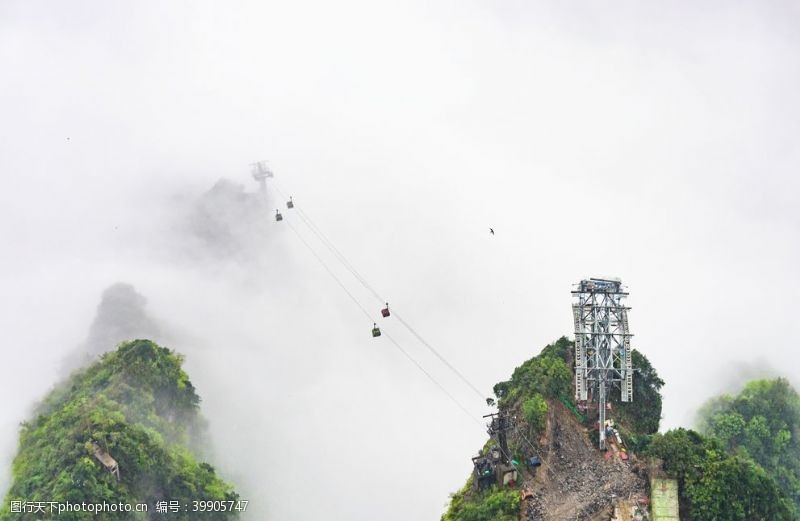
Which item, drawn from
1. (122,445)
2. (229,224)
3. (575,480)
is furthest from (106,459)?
(229,224)

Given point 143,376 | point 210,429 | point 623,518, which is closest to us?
point 623,518

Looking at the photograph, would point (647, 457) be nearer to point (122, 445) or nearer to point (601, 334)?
point (601, 334)

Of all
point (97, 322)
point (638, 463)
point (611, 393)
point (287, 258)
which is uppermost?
point (287, 258)

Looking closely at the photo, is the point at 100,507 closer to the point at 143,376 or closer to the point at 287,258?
the point at 143,376

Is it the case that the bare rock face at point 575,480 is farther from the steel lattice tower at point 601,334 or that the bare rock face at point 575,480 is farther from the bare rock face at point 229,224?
the bare rock face at point 229,224

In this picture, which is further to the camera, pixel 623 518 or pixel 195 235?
pixel 195 235

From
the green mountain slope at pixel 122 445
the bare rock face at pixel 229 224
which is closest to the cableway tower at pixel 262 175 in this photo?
the bare rock face at pixel 229 224

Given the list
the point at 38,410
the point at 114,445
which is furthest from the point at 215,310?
the point at 114,445
